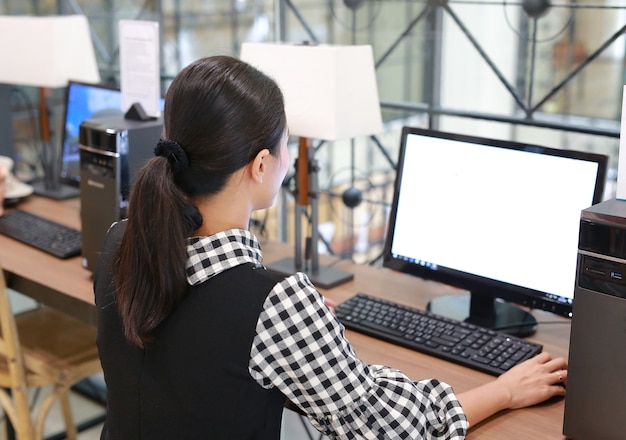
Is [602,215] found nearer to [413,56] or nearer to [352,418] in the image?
[352,418]

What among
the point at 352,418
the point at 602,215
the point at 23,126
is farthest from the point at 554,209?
the point at 23,126

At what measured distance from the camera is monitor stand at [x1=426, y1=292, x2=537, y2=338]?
1.67m

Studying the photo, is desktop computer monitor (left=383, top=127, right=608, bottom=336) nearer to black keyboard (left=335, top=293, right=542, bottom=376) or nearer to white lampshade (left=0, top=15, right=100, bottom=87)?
black keyboard (left=335, top=293, right=542, bottom=376)

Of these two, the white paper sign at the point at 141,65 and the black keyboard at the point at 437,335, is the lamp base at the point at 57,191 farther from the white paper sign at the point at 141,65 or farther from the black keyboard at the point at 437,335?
the black keyboard at the point at 437,335

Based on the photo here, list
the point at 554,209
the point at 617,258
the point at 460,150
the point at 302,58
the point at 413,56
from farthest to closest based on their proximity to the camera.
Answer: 1. the point at 413,56
2. the point at 302,58
3. the point at 460,150
4. the point at 554,209
5. the point at 617,258

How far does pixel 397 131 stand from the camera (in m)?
2.61

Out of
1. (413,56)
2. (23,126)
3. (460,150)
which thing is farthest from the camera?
(23,126)

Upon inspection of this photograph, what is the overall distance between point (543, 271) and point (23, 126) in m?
2.69

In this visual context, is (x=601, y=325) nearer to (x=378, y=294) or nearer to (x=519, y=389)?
(x=519, y=389)

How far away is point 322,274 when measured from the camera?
A: 199 centimetres

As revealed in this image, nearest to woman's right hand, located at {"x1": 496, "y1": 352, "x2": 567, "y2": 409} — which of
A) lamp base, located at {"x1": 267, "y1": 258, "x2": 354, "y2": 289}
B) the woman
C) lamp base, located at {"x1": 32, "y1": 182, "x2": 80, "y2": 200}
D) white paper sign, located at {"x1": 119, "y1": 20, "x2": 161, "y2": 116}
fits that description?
the woman

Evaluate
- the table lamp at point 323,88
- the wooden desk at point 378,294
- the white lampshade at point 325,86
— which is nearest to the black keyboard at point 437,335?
the wooden desk at point 378,294

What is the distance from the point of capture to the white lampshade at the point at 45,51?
2682mm

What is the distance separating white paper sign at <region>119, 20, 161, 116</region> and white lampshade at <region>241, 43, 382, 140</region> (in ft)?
1.32
